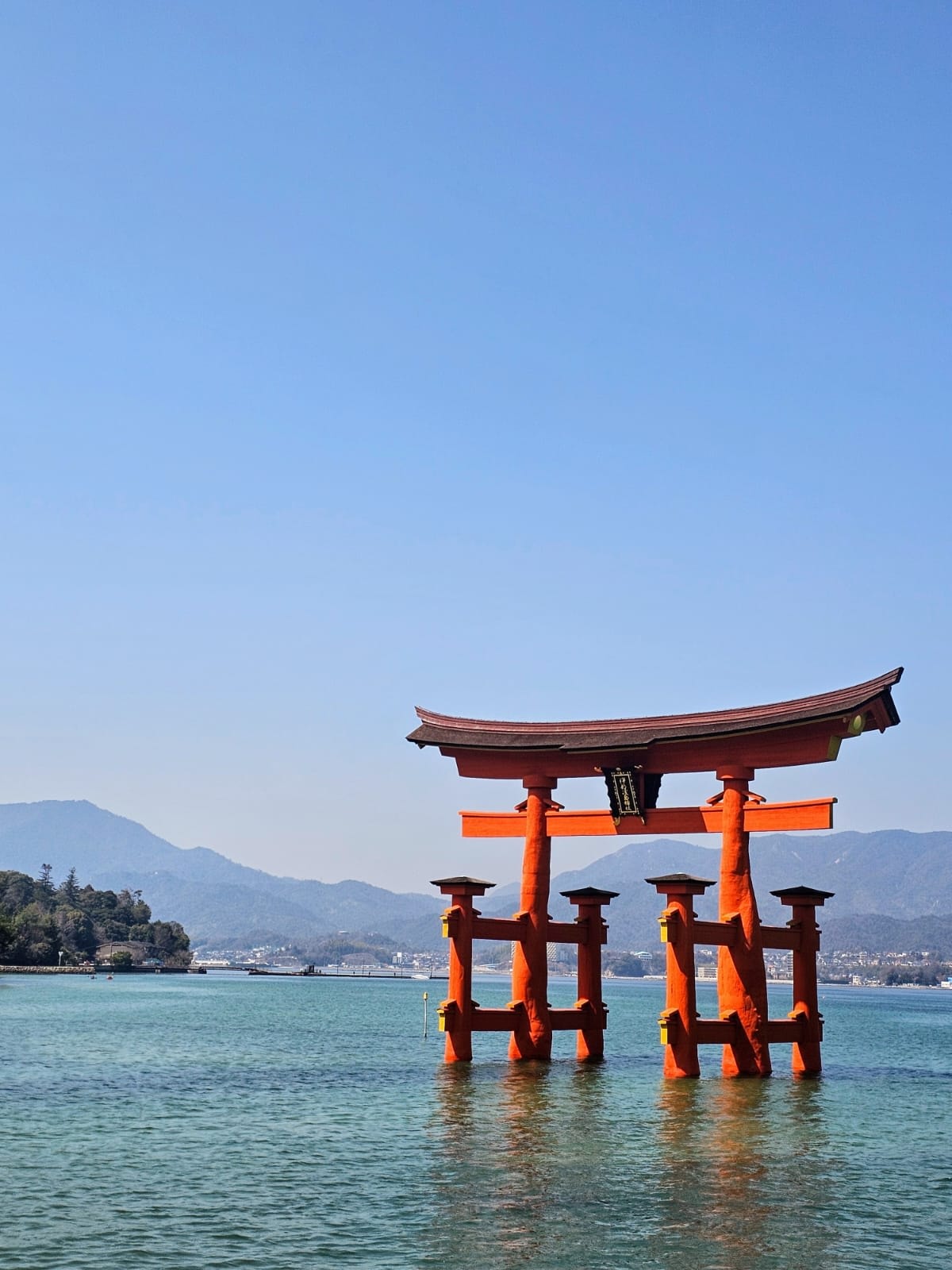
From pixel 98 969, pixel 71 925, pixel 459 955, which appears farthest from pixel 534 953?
pixel 71 925

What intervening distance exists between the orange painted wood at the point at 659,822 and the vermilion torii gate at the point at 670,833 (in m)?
0.03

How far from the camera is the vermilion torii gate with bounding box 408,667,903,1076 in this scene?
2684 centimetres

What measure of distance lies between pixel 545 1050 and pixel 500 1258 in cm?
1768

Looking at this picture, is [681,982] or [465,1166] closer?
[465,1166]

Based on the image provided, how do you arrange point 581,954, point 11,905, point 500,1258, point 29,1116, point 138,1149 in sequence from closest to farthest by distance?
point 500,1258 → point 138,1149 → point 29,1116 → point 581,954 → point 11,905

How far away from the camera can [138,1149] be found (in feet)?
63.7

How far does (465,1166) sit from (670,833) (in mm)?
12910

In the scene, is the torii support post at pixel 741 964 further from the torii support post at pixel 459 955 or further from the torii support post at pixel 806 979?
the torii support post at pixel 459 955

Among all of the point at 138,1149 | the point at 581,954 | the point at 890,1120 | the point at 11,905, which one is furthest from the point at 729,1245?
the point at 11,905

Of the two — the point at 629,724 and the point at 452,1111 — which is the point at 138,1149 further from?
the point at 629,724

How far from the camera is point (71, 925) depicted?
14300 centimetres

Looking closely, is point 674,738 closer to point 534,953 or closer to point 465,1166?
point 534,953

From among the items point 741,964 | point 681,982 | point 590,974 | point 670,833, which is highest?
point 670,833

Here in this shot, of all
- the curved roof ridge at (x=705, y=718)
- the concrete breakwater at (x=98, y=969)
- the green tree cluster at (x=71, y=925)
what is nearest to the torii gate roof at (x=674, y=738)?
the curved roof ridge at (x=705, y=718)
